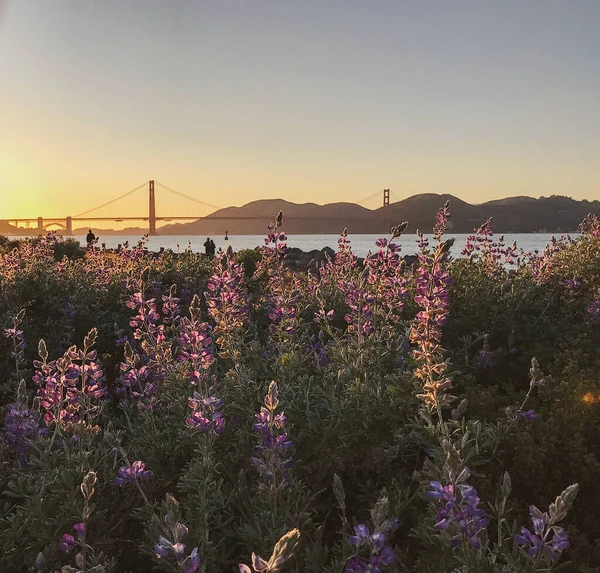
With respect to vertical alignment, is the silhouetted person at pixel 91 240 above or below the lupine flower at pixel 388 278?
above

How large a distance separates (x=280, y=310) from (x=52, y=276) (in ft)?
18.1

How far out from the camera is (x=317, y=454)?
308 cm

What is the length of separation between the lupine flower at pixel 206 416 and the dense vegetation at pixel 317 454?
10 millimetres

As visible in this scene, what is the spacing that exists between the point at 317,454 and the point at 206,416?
0.90 m

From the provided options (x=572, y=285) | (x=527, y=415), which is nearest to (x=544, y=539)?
(x=527, y=415)

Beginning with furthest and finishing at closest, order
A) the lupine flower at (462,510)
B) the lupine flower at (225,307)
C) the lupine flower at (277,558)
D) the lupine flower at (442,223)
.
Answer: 1. the lupine flower at (442,223)
2. the lupine flower at (225,307)
3. the lupine flower at (462,510)
4. the lupine flower at (277,558)

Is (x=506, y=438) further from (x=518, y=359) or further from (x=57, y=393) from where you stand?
(x=57, y=393)

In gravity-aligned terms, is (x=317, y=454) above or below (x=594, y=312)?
below

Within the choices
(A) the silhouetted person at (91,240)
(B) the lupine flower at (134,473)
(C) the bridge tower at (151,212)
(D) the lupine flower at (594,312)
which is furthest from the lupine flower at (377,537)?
(C) the bridge tower at (151,212)

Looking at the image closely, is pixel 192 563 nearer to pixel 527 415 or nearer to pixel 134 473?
pixel 134 473

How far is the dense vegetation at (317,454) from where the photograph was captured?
80.2 inches

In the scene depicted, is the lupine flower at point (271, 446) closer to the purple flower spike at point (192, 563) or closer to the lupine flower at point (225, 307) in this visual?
the purple flower spike at point (192, 563)

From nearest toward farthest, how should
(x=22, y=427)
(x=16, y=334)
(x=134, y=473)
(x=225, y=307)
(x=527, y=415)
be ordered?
(x=134, y=473) → (x=22, y=427) → (x=527, y=415) → (x=225, y=307) → (x=16, y=334)

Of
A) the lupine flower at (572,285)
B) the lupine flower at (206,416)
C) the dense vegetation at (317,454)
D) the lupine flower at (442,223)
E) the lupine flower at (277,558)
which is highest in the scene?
the lupine flower at (442,223)
